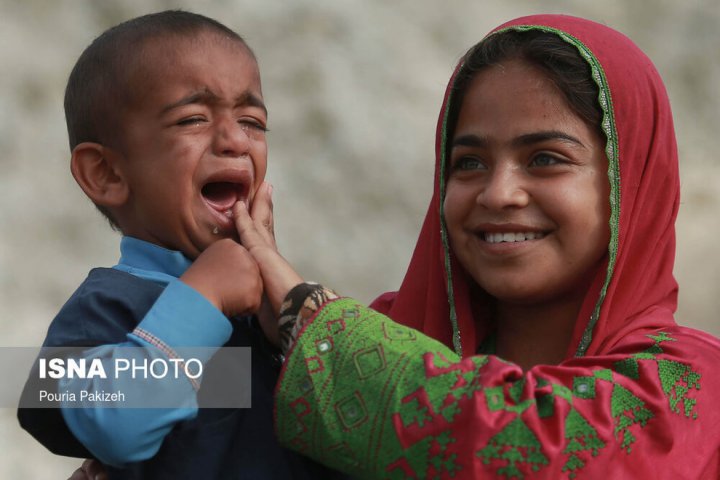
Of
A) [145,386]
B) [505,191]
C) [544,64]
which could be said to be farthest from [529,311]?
[145,386]

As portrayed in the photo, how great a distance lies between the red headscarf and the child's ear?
0.76 metres

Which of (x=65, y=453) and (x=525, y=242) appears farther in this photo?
(x=525, y=242)

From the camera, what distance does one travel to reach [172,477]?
2.29 meters

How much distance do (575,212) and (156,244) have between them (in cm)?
91

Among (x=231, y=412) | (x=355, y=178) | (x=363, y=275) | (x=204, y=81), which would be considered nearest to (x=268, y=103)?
(x=355, y=178)

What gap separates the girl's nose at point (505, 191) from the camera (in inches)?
101

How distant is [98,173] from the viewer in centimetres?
262

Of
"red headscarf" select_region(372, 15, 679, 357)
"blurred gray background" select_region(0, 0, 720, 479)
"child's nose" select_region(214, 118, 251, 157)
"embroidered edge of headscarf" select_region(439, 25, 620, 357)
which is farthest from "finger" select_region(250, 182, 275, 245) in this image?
"blurred gray background" select_region(0, 0, 720, 479)

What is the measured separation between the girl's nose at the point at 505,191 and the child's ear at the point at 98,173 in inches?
31.1

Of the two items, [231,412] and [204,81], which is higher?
[204,81]

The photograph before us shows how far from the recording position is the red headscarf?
260 cm

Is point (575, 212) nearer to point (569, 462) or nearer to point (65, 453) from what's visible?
point (569, 462)

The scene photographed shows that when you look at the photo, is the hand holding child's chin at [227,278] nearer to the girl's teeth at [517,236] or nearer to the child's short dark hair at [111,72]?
the child's short dark hair at [111,72]

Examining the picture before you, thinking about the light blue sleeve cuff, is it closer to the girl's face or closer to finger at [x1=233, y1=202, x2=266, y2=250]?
finger at [x1=233, y1=202, x2=266, y2=250]
